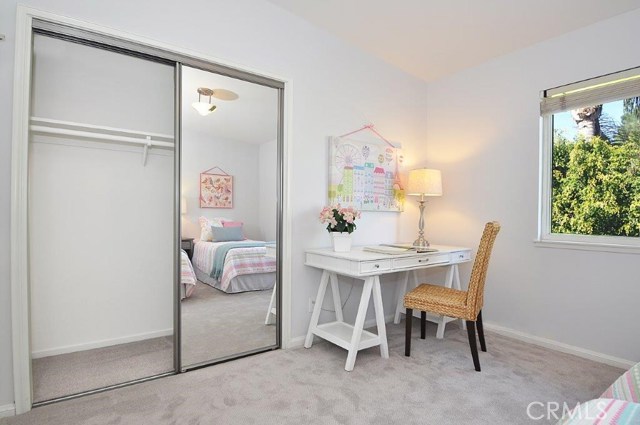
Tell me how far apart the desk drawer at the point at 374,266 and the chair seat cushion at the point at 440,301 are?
333mm

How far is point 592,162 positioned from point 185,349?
3.21 meters

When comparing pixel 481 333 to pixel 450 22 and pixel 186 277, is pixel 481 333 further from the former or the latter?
pixel 450 22

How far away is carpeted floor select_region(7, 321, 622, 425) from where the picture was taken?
1801 millimetres

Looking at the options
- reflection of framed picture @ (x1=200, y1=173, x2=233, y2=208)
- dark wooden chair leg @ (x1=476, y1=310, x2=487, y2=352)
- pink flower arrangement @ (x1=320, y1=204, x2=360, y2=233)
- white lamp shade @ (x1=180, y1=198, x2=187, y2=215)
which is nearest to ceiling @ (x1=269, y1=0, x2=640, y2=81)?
reflection of framed picture @ (x1=200, y1=173, x2=233, y2=208)

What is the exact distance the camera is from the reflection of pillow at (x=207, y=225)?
2.45m

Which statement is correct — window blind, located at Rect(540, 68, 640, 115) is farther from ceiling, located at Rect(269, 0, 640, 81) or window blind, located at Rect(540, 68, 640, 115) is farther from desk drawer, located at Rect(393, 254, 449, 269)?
desk drawer, located at Rect(393, 254, 449, 269)

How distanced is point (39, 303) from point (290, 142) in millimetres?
1936

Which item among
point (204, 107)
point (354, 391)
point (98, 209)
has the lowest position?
point (354, 391)

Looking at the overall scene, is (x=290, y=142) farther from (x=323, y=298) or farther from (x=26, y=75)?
(x=26, y=75)

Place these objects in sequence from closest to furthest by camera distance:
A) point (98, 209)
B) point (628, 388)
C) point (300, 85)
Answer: point (628, 388), point (98, 209), point (300, 85)

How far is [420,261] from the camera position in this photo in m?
2.73

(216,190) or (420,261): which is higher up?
(216,190)

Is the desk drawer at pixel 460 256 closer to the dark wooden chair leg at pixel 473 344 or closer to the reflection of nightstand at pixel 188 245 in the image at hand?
the dark wooden chair leg at pixel 473 344

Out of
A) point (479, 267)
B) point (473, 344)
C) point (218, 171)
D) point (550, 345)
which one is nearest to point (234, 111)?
point (218, 171)
